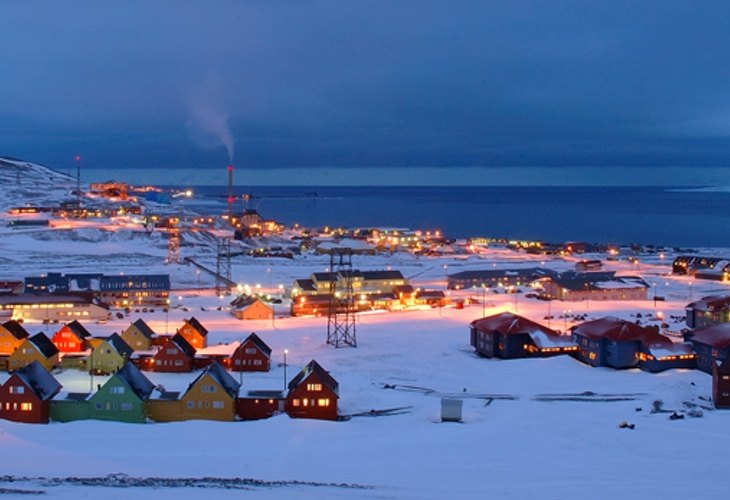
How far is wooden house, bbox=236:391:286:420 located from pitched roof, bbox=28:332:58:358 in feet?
21.1

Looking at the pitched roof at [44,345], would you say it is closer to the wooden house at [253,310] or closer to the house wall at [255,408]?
the house wall at [255,408]

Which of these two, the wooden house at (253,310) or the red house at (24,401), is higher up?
the wooden house at (253,310)

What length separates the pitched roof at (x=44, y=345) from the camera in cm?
1933

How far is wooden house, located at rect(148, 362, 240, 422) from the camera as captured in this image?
596 inches

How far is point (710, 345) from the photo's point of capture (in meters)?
19.7

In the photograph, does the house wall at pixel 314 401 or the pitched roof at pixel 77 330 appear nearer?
the house wall at pixel 314 401

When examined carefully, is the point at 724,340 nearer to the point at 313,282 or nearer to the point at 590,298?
the point at 590,298

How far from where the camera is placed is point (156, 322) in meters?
26.6

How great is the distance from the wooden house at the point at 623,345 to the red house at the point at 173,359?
10.3 metres

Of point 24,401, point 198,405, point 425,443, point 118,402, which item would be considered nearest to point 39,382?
point 24,401

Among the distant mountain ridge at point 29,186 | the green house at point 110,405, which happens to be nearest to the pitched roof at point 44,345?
the green house at point 110,405

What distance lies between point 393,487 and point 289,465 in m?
1.90

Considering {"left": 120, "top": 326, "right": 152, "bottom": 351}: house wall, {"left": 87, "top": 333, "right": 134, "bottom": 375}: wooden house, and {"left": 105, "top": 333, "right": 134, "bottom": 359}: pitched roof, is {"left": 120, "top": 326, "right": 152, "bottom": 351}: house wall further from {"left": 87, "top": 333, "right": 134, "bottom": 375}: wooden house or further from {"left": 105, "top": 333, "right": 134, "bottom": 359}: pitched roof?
{"left": 87, "top": 333, "right": 134, "bottom": 375}: wooden house

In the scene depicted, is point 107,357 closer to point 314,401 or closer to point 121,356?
point 121,356
